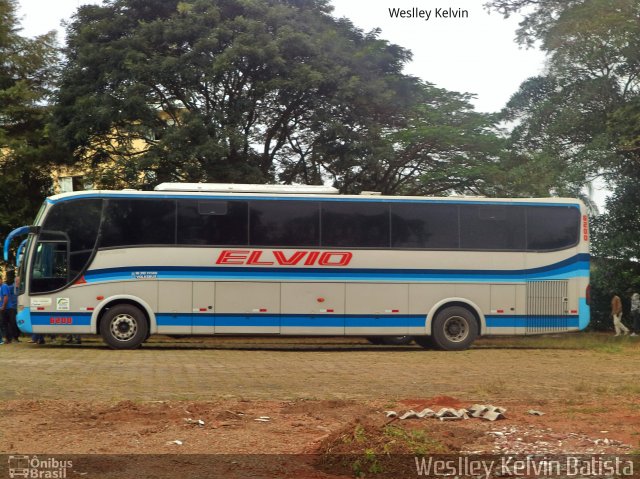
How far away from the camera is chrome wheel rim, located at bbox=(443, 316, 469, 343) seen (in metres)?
20.5

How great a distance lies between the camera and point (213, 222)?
19906 millimetres

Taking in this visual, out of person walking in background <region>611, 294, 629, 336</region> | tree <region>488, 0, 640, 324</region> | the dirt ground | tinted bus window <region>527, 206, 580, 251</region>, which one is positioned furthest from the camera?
person walking in background <region>611, 294, 629, 336</region>

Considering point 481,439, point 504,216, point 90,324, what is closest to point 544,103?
point 504,216

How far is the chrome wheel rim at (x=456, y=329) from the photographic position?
67.3ft

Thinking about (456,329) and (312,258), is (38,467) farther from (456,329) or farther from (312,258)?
A: (456,329)

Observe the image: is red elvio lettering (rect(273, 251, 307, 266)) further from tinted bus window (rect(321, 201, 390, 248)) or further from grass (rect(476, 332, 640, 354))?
grass (rect(476, 332, 640, 354))

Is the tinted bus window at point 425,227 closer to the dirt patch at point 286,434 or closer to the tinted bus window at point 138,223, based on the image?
the tinted bus window at point 138,223

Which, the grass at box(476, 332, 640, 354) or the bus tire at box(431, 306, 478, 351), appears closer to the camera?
the bus tire at box(431, 306, 478, 351)

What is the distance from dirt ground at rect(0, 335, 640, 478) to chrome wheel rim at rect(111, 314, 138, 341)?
67.4 inches

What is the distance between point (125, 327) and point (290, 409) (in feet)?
35.0

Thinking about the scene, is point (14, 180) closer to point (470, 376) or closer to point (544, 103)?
point (544, 103)

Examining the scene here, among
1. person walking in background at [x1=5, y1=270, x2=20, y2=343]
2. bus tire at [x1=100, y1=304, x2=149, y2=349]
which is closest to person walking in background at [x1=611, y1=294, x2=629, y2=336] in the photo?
bus tire at [x1=100, y1=304, x2=149, y2=349]

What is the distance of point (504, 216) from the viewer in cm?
2067

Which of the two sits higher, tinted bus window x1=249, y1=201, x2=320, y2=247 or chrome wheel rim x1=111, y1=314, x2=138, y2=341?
tinted bus window x1=249, y1=201, x2=320, y2=247
